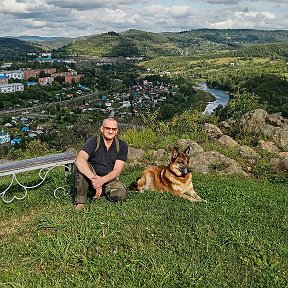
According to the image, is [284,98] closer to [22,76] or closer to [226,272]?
[226,272]

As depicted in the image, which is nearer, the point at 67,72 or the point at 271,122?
the point at 271,122

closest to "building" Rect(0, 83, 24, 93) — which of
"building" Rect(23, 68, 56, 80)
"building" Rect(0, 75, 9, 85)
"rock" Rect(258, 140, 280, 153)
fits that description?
"building" Rect(0, 75, 9, 85)

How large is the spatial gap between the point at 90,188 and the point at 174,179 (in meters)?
1.32

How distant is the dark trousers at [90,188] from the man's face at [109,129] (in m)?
0.70

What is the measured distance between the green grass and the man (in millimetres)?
171

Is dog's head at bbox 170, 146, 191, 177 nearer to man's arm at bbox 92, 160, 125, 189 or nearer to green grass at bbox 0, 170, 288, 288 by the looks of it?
green grass at bbox 0, 170, 288, 288

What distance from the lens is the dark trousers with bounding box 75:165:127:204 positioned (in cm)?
589

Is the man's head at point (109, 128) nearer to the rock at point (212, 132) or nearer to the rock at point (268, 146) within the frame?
the rock at point (268, 146)

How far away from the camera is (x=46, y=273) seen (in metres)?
4.21

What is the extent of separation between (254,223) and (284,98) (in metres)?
53.7

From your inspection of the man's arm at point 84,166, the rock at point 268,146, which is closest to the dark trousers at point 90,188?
the man's arm at point 84,166

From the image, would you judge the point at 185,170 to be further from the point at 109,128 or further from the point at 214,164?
the point at 214,164

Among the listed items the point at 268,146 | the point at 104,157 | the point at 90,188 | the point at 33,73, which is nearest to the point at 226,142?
the point at 268,146

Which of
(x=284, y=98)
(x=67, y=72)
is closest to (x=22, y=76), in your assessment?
(x=67, y=72)
